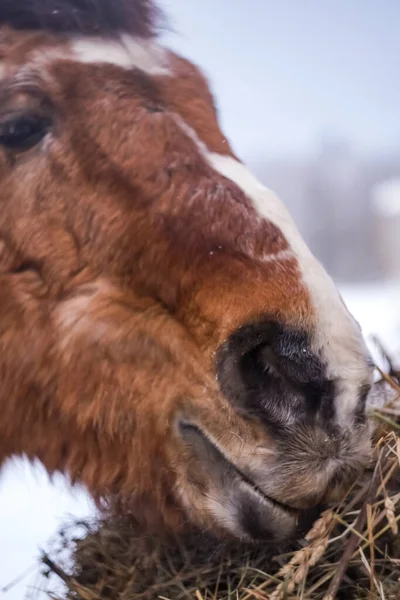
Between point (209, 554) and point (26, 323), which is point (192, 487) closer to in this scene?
point (209, 554)

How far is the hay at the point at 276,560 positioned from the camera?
68 cm

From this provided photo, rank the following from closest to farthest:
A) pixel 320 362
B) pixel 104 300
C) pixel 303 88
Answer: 1. pixel 320 362
2. pixel 104 300
3. pixel 303 88

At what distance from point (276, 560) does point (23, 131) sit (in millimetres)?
684

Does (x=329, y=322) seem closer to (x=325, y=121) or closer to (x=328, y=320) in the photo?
(x=328, y=320)

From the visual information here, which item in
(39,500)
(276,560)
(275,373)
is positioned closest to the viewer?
(275,373)

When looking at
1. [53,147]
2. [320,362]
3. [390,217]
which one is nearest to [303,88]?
[390,217]

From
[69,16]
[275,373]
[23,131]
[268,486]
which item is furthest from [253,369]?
[69,16]

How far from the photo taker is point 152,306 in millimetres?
734

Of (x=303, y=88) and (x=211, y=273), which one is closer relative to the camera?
(x=211, y=273)

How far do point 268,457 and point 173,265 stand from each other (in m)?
0.26

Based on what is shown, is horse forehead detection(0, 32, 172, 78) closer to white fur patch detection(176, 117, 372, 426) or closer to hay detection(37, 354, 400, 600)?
white fur patch detection(176, 117, 372, 426)

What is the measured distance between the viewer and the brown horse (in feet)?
2.18

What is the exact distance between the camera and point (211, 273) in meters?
0.69

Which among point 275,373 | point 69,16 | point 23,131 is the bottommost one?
point 275,373
